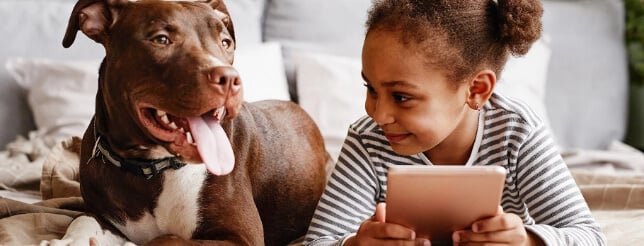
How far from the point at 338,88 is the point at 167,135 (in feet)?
5.02

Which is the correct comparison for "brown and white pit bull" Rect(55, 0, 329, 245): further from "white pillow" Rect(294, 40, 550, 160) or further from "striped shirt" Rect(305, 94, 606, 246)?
"white pillow" Rect(294, 40, 550, 160)

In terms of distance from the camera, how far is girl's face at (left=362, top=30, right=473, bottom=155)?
66.4 inches

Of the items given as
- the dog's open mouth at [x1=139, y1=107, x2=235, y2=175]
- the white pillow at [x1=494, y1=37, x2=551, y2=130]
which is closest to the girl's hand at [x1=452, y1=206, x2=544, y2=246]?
the dog's open mouth at [x1=139, y1=107, x2=235, y2=175]

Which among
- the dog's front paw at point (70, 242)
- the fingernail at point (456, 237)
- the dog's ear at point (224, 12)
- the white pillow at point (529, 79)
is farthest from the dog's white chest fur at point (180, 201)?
the white pillow at point (529, 79)

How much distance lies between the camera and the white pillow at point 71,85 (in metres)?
2.91

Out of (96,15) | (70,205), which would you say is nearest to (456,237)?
(96,15)

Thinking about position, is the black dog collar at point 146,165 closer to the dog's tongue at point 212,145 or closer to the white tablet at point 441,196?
the dog's tongue at point 212,145

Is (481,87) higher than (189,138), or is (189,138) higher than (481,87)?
(481,87)

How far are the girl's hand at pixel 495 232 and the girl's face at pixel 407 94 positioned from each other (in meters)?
0.25

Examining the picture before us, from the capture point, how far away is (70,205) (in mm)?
2146

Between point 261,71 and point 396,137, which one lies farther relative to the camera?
point 261,71

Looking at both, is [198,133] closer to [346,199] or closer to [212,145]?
[212,145]

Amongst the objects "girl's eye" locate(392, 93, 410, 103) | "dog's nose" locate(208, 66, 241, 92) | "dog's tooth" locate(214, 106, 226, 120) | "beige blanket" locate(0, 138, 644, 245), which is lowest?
"beige blanket" locate(0, 138, 644, 245)

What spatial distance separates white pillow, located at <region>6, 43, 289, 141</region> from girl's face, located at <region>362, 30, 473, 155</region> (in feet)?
3.74
